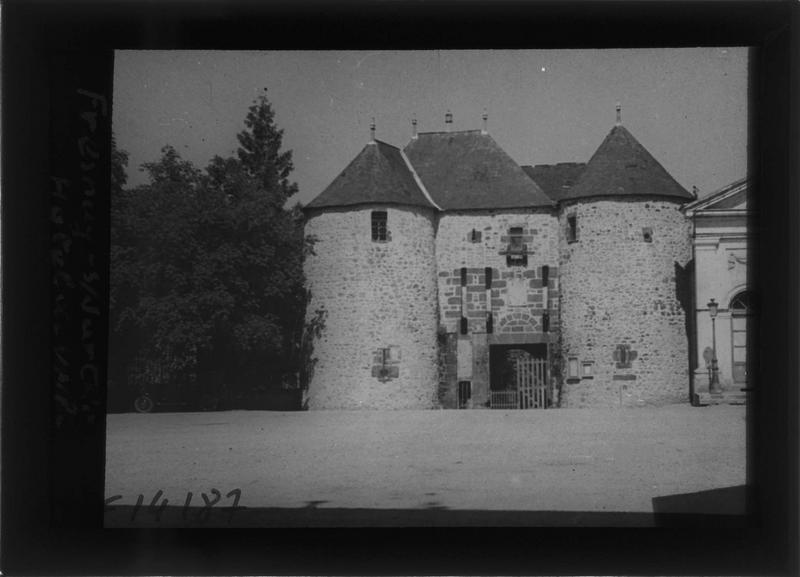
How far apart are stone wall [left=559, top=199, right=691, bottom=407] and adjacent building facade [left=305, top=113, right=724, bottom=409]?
0.03 m

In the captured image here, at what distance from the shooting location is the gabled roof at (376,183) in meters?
14.7

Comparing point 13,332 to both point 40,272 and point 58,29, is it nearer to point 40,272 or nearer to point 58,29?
point 40,272

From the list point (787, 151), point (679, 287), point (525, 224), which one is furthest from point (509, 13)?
point (525, 224)

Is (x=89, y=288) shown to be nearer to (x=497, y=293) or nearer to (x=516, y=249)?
(x=497, y=293)

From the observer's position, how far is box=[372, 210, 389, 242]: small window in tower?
1922 centimetres

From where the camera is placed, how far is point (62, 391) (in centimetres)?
1065

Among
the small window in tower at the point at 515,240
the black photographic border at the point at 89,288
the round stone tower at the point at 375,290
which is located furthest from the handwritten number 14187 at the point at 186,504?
the small window in tower at the point at 515,240

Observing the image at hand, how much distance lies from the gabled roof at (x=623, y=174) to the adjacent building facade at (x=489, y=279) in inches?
2.0

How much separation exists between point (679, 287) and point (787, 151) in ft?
20.8

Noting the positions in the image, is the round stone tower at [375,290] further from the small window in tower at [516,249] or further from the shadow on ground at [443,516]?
the shadow on ground at [443,516]

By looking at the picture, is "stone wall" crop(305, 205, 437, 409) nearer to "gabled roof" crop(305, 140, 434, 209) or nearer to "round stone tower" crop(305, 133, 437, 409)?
"round stone tower" crop(305, 133, 437, 409)

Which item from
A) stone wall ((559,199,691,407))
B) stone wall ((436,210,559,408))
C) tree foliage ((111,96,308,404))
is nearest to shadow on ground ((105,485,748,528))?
tree foliage ((111,96,308,404))

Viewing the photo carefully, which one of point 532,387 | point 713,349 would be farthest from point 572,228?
point 713,349

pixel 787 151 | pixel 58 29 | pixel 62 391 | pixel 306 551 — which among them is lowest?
pixel 306 551
